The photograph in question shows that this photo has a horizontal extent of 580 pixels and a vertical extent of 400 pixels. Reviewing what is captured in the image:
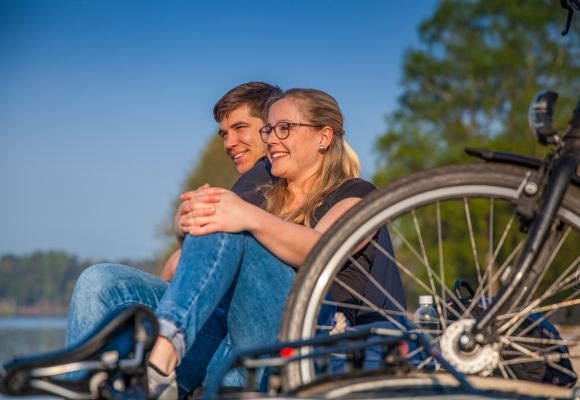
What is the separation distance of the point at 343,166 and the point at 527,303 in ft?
4.35

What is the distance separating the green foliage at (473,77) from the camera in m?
24.0

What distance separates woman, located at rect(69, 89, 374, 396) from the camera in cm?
228

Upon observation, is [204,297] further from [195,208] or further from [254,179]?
[254,179]

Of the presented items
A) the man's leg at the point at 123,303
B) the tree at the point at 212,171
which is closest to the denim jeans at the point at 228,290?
the man's leg at the point at 123,303

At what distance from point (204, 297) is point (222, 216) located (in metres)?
0.23

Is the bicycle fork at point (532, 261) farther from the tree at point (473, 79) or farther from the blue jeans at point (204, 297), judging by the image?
the tree at point (473, 79)

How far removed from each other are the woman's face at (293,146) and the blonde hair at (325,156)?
0.08 ft

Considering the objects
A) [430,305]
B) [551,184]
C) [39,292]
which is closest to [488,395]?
[551,184]

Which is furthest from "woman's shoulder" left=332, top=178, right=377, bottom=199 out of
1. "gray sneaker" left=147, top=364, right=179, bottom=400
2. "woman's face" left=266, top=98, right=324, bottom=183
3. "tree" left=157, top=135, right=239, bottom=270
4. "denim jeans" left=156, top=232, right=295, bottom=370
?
"tree" left=157, top=135, right=239, bottom=270

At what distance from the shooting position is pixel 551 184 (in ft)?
6.84

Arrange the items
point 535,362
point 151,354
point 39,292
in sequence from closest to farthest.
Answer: point 151,354, point 535,362, point 39,292

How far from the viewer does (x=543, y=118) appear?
7.14 ft

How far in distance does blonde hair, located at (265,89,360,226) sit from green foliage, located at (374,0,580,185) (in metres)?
20.3

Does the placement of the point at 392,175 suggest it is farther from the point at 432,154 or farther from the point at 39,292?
the point at 39,292
